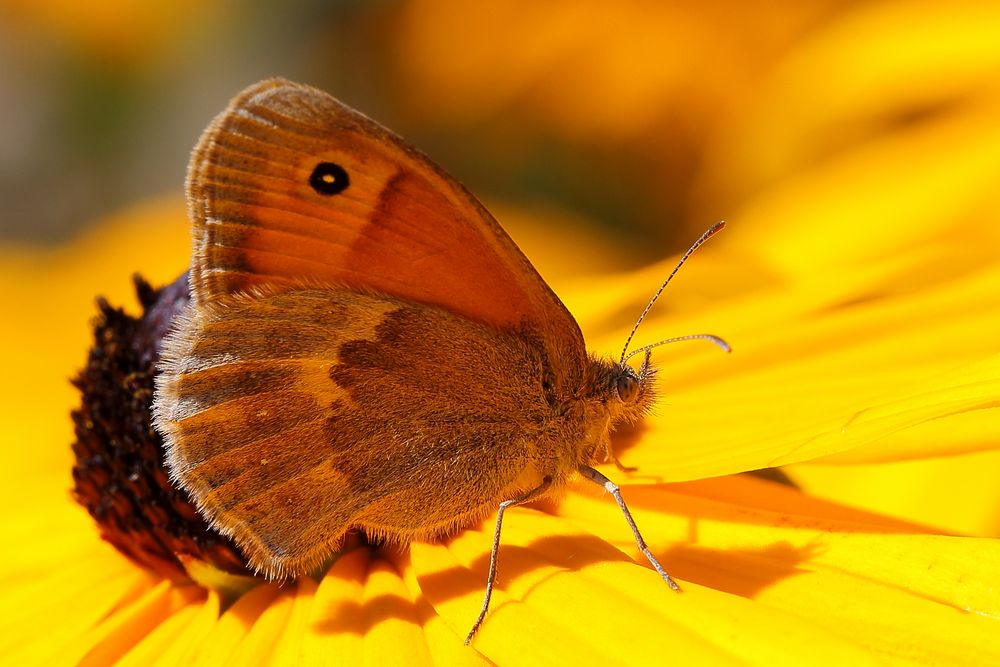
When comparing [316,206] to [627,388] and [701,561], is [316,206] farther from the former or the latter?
[701,561]

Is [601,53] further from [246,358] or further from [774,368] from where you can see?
[246,358]

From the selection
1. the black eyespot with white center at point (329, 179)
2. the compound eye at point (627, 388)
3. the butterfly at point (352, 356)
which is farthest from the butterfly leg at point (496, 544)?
the black eyespot with white center at point (329, 179)

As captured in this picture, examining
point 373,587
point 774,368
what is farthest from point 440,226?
point 774,368

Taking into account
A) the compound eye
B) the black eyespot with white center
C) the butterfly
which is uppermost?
the black eyespot with white center

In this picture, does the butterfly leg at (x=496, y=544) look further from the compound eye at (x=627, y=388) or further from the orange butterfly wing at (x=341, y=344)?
the compound eye at (x=627, y=388)

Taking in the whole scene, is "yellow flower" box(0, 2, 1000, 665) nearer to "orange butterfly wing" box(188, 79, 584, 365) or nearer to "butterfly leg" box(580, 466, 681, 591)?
"butterfly leg" box(580, 466, 681, 591)

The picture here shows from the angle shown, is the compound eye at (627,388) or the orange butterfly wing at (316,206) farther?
the compound eye at (627,388)

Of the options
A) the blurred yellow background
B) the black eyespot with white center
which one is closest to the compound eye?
the black eyespot with white center
